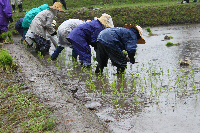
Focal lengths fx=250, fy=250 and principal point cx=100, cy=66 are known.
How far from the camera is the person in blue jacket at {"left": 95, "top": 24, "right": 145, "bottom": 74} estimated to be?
5.29 metres

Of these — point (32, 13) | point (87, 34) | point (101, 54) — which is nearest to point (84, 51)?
point (87, 34)

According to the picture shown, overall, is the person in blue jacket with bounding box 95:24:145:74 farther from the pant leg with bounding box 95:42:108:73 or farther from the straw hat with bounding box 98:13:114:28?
the straw hat with bounding box 98:13:114:28

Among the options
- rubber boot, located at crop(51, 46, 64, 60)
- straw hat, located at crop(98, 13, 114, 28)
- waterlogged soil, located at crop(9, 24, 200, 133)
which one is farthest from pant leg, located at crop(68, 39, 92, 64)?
rubber boot, located at crop(51, 46, 64, 60)

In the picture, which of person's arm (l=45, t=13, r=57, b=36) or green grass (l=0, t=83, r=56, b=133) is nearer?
green grass (l=0, t=83, r=56, b=133)

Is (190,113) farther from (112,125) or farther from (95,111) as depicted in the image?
(95,111)

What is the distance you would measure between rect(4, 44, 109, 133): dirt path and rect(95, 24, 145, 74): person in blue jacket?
1371 millimetres

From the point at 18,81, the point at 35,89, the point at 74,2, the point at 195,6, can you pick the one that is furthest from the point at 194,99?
the point at 74,2

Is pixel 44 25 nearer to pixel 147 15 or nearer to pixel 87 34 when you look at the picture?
pixel 87 34

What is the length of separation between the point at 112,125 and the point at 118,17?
12.7m

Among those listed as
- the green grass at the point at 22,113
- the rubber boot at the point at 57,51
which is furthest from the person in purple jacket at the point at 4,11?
the green grass at the point at 22,113

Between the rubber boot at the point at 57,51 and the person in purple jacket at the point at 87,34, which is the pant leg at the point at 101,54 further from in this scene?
the rubber boot at the point at 57,51

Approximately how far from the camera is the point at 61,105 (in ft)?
11.6

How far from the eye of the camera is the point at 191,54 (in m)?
7.23

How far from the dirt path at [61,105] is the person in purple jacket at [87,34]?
1.26m
